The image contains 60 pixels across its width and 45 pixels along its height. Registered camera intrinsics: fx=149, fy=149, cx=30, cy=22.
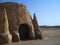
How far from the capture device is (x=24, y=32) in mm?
21703

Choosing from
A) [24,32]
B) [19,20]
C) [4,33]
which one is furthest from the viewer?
[24,32]

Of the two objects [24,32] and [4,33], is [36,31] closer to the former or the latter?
[24,32]

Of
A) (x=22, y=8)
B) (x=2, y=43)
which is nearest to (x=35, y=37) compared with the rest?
(x=22, y=8)

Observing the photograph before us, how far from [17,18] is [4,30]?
13.6ft

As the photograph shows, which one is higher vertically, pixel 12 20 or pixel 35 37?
pixel 12 20

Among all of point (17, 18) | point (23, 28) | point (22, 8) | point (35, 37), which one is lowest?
point (35, 37)

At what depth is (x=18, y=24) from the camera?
20875mm

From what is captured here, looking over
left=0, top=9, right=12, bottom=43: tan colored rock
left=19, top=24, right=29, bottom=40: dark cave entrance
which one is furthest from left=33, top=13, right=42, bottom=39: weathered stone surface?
left=0, top=9, right=12, bottom=43: tan colored rock

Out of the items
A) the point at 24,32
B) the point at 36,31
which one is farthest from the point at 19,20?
the point at 36,31

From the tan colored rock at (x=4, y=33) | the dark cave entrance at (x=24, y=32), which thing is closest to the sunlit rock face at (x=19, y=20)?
the dark cave entrance at (x=24, y=32)

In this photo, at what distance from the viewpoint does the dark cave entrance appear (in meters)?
21.4

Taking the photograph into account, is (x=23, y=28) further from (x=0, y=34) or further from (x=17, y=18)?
(x=0, y=34)

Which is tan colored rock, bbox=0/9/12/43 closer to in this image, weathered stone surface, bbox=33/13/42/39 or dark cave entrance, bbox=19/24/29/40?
dark cave entrance, bbox=19/24/29/40

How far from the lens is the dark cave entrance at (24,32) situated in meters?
21.4
